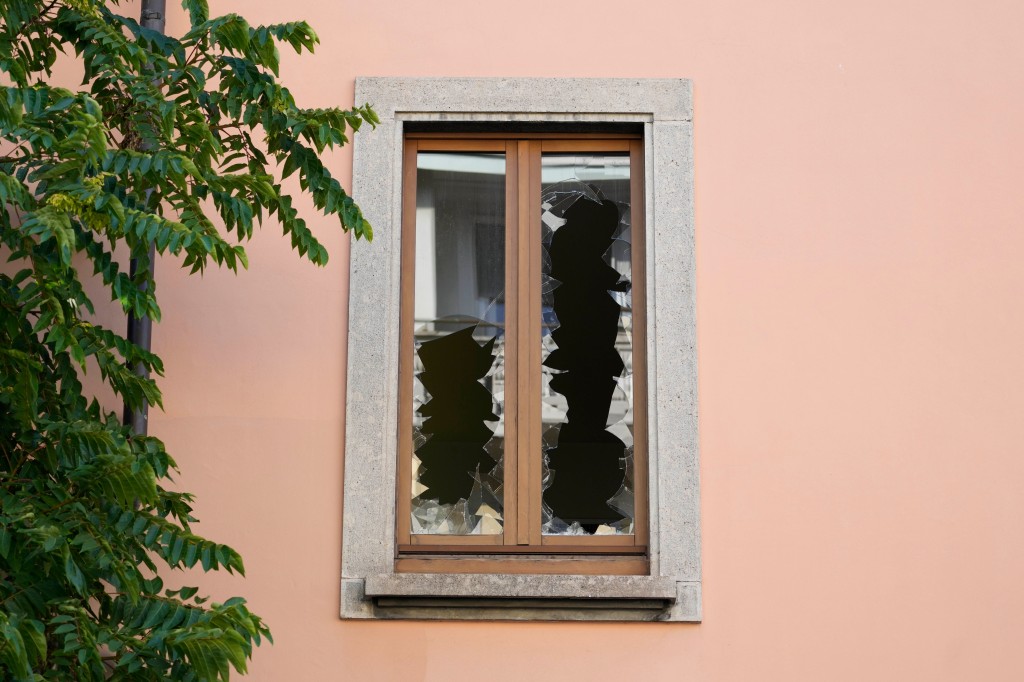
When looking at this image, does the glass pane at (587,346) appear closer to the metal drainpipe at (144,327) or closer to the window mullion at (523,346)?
the window mullion at (523,346)

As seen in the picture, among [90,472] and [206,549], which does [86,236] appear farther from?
[206,549]

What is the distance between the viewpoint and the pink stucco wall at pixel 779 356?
5.16m

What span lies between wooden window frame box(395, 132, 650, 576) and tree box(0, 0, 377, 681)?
1163 millimetres

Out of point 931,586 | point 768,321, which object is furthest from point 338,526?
point 931,586

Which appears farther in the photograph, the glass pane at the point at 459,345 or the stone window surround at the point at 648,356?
the glass pane at the point at 459,345

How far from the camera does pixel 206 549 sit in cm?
405

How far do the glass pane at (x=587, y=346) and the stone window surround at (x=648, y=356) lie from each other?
0.69ft

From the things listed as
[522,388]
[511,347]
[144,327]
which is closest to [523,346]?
[511,347]

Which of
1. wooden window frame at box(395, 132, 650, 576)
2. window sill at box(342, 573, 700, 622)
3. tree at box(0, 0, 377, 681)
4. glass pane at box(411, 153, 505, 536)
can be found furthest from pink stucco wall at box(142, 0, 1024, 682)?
tree at box(0, 0, 377, 681)

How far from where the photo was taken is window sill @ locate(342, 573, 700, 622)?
509cm

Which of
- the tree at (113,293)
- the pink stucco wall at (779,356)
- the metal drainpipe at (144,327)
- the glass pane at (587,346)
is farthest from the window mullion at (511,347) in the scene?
the metal drainpipe at (144,327)

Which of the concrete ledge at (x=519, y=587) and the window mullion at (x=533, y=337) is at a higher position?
the window mullion at (x=533, y=337)

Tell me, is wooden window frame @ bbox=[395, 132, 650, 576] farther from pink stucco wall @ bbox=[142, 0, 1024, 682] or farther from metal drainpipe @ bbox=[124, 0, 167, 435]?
metal drainpipe @ bbox=[124, 0, 167, 435]

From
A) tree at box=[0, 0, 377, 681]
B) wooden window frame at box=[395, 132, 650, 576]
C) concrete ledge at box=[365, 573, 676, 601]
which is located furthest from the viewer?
wooden window frame at box=[395, 132, 650, 576]
